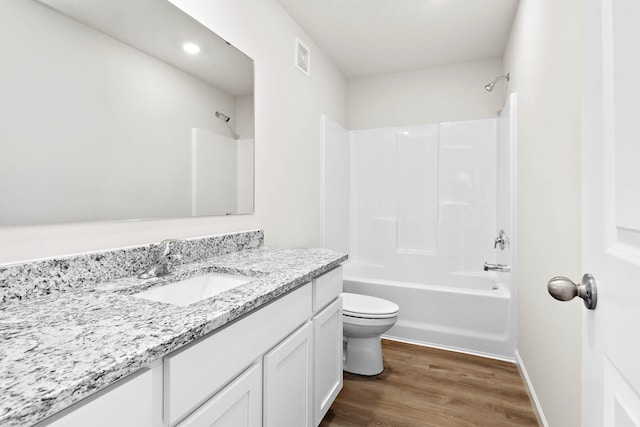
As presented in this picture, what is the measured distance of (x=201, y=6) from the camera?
150cm

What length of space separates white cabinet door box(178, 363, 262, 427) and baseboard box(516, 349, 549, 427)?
1.42 m

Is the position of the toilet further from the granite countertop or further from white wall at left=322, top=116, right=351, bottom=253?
the granite countertop

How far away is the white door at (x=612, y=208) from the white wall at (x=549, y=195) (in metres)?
0.64

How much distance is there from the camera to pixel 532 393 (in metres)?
1.80

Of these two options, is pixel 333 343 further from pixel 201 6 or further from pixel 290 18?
pixel 290 18

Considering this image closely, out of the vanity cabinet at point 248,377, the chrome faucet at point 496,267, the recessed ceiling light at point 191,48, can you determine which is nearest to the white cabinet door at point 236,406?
the vanity cabinet at point 248,377

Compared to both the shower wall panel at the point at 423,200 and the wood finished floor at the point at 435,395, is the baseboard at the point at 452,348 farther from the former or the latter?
the shower wall panel at the point at 423,200

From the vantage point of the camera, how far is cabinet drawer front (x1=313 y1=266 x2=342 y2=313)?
1.39 m

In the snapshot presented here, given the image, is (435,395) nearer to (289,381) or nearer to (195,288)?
(289,381)

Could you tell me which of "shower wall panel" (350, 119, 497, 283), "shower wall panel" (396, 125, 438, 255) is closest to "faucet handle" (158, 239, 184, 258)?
"shower wall panel" (350, 119, 497, 283)

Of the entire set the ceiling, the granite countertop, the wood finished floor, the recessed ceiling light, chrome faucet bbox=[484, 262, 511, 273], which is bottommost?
the wood finished floor

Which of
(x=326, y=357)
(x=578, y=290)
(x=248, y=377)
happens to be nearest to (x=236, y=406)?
(x=248, y=377)

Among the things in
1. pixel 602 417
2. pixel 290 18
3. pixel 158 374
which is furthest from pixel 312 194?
pixel 602 417

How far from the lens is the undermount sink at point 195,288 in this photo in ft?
3.67
